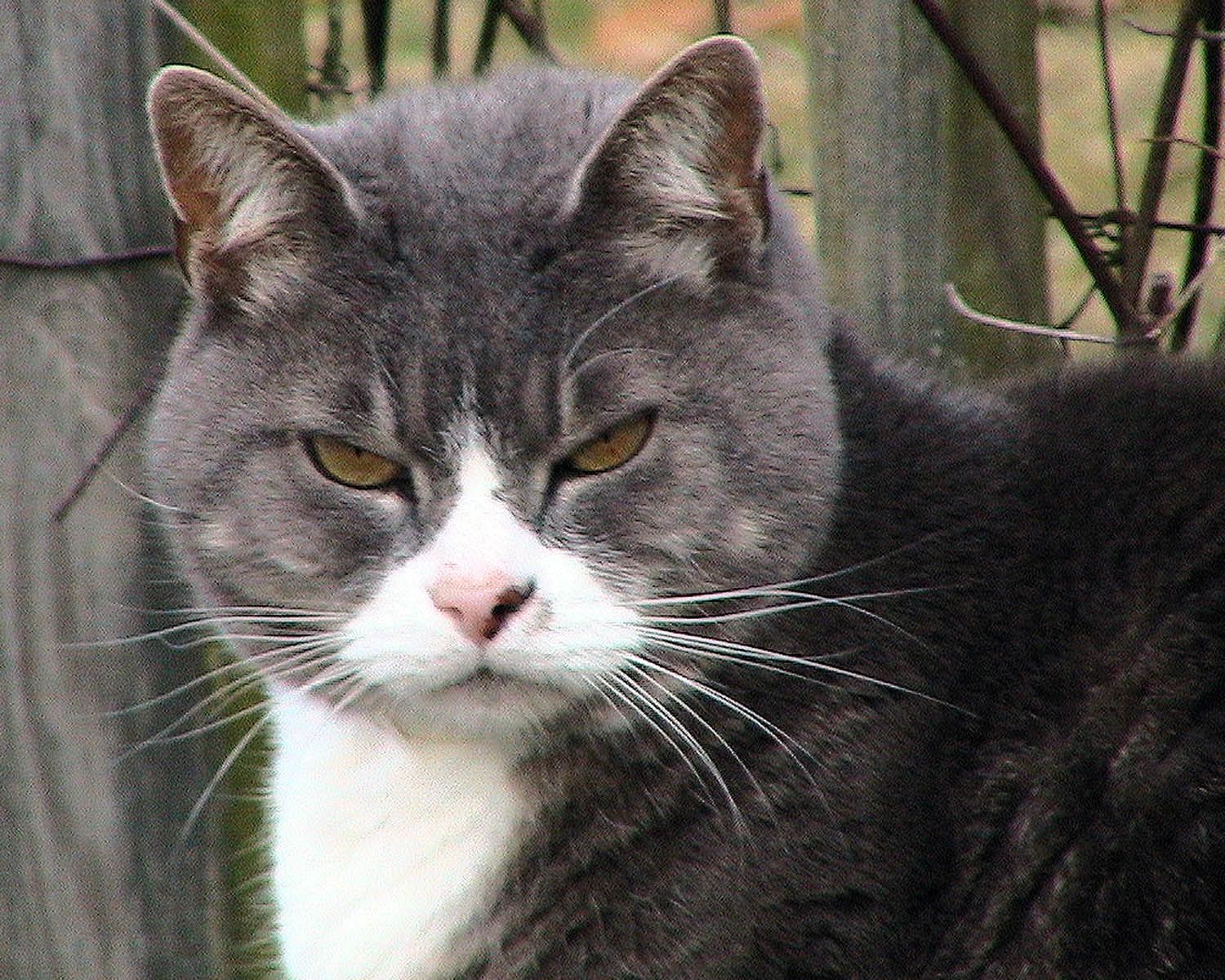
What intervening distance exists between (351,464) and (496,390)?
0.20m

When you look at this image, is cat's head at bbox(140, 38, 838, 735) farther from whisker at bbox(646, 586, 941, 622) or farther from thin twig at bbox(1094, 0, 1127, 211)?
thin twig at bbox(1094, 0, 1127, 211)

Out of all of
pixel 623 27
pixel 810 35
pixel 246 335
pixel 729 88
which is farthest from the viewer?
pixel 623 27

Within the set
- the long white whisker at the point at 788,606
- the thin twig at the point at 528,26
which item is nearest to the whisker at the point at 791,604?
the long white whisker at the point at 788,606

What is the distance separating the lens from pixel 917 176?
8.08 ft

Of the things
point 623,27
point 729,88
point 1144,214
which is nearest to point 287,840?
point 729,88

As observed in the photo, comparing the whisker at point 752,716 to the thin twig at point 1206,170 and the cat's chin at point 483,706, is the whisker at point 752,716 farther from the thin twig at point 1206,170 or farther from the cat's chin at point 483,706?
the thin twig at point 1206,170

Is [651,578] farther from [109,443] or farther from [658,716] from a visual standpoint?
[109,443]

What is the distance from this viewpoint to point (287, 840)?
2.21 m

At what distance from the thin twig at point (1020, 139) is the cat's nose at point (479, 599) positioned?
1003 millimetres

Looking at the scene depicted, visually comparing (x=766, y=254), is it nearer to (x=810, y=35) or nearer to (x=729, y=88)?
(x=729, y=88)

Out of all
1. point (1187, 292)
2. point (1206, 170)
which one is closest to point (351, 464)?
point (1187, 292)

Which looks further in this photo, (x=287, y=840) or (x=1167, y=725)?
(x=287, y=840)

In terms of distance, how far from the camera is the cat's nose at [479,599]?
1.81 meters

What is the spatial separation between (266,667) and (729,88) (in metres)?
0.88
